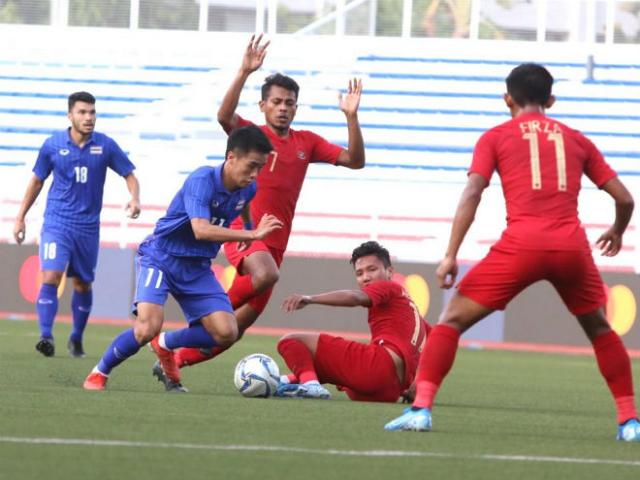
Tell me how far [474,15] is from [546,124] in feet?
63.8

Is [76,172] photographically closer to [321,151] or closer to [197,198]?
[321,151]

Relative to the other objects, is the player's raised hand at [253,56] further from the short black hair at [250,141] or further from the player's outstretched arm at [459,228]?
the player's outstretched arm at [459,228]

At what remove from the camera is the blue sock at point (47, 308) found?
12.9 metres

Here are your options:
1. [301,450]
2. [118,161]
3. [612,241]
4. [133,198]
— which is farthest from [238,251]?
[301,450]

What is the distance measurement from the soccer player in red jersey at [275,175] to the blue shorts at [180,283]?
2.03 ft

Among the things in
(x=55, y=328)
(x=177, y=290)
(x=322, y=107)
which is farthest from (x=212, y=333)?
(x=322, y=107)

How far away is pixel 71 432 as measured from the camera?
266 inches

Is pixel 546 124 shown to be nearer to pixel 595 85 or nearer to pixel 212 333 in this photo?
pixel 212 333

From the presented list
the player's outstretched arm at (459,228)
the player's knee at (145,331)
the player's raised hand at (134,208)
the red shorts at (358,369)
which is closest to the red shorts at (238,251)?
the red shorts at (358,369)

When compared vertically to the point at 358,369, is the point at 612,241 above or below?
above

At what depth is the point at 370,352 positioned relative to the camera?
368 inches

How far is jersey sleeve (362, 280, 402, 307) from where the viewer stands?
943cm

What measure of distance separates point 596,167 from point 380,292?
2.36 metres

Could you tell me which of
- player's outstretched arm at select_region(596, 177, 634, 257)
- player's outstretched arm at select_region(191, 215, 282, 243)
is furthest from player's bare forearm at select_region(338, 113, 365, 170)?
player's outstretched arm at select_region(596, 177, 634, 257)
